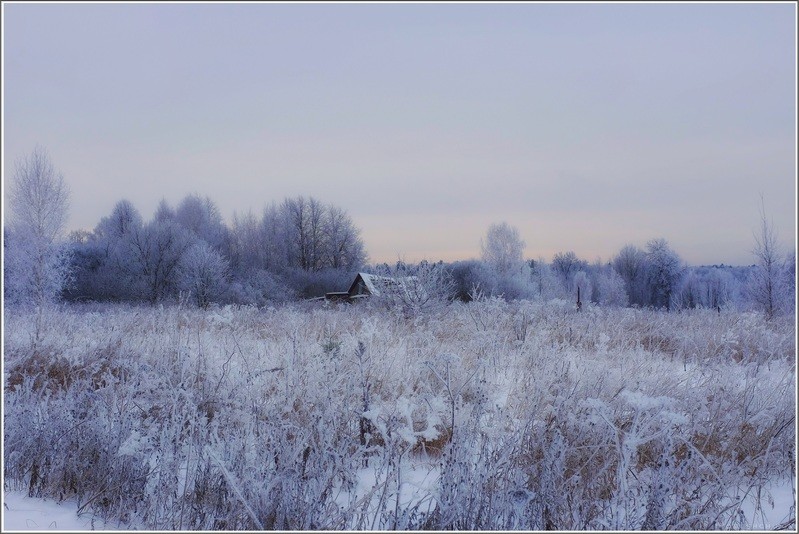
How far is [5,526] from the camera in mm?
2801

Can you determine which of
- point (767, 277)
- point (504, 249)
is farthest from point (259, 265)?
point (767, 277)

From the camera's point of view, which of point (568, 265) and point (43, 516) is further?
point (568, 265)

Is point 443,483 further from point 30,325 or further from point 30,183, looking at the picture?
point 30,183

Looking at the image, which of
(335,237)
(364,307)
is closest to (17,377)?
(364,307)

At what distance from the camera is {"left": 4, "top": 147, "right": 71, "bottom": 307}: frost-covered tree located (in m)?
17.0

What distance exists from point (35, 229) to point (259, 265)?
2258 cm

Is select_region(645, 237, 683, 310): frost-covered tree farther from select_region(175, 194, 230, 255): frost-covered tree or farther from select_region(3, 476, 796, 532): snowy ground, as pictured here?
select_region(3, 476, 796, 532): snowy ground

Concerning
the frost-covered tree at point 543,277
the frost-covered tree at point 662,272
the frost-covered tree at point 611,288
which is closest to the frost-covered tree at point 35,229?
the frost-covered tree at point 543,277

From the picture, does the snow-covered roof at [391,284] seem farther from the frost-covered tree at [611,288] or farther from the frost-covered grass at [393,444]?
the frost-covered tree at [611,288]

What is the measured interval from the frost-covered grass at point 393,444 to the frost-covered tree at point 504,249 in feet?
114

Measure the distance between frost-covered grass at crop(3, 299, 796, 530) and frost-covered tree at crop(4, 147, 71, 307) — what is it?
1278cm

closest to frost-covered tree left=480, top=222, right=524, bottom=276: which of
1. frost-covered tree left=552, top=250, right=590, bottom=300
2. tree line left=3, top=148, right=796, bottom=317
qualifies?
tree line left=3, top=148, right=796, bottom=317

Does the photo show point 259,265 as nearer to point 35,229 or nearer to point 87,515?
point 35,229

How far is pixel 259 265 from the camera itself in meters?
41.0
